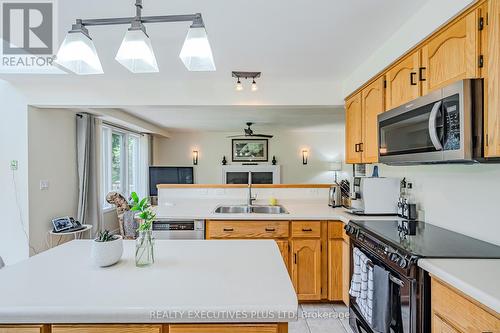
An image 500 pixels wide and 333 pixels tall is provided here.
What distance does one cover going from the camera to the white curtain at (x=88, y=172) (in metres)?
4.02

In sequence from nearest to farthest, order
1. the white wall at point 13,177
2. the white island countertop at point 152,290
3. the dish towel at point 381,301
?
1. the white island countertop at point 152,290
2. the dish towel at point 381,301
3. the white wall at point 13,177

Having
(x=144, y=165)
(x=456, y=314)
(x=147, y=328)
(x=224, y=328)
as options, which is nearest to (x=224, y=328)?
(x=224, y=328)

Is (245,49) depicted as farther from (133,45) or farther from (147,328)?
(147,328)

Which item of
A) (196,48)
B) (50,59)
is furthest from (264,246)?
(50,59)

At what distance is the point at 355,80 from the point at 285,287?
2.23 m

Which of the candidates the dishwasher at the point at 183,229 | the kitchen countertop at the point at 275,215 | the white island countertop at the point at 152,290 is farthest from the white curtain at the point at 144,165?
the white island countertop at the point at 152,290

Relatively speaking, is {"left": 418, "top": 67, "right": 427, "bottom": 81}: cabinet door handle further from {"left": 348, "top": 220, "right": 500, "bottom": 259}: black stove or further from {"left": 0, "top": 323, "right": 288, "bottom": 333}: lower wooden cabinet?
{"left": 0, "top": 323, "right": 288, "bottom": 333}: lower wooden cabinet

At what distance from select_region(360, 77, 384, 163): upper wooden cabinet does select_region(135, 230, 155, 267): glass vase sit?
1844 mm

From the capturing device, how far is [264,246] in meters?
1.68

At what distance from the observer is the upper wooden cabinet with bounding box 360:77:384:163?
2.27 metres

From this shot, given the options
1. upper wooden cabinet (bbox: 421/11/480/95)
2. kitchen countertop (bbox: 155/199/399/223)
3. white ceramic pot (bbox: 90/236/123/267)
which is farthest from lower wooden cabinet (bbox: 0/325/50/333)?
upper wooden cabinet (bbox: 421/11/480/95)

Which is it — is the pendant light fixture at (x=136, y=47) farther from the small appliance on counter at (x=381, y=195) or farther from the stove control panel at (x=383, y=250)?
the small appliance on counter at (x=381, y=195)

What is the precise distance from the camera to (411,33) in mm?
1752

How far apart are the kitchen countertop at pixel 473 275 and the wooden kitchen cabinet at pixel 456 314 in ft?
0.13
